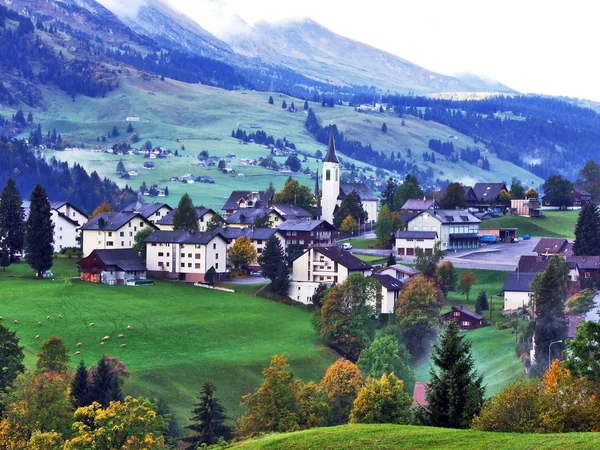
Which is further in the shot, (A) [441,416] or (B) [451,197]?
(B) [451,197]

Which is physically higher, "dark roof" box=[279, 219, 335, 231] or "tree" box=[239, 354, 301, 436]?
"dark roof" box=[279, 219, 335, 231]

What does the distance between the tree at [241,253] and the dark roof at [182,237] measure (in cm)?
309

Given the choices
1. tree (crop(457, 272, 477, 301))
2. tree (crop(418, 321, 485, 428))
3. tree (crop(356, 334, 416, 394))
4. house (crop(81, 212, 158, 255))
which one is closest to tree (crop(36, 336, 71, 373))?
tree (crop(356, 334, 416, 394))

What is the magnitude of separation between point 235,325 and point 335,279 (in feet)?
57.6

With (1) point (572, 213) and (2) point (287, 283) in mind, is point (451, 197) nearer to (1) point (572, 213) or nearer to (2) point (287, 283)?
(1) point (572, 213)

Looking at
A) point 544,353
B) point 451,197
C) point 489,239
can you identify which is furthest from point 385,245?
point 544,353

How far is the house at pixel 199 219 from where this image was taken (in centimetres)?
13025

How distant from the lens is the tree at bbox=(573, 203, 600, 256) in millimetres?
115181

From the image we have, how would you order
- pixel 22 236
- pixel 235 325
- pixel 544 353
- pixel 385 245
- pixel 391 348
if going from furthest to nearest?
pixel 385 245
pixel 22 236
pixel 235 325
pixel 391 348
pixel 544 353

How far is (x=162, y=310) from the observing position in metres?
94.4

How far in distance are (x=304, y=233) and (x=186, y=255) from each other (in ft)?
61.9

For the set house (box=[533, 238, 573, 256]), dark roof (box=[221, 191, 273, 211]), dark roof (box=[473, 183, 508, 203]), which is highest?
dark roof (box=[473, 183, 508, 203])

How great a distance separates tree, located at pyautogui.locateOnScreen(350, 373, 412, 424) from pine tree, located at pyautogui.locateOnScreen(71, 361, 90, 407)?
1427cm

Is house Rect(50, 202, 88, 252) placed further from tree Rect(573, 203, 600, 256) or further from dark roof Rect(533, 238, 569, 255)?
tree Rect(573, 203, 600, 256)
